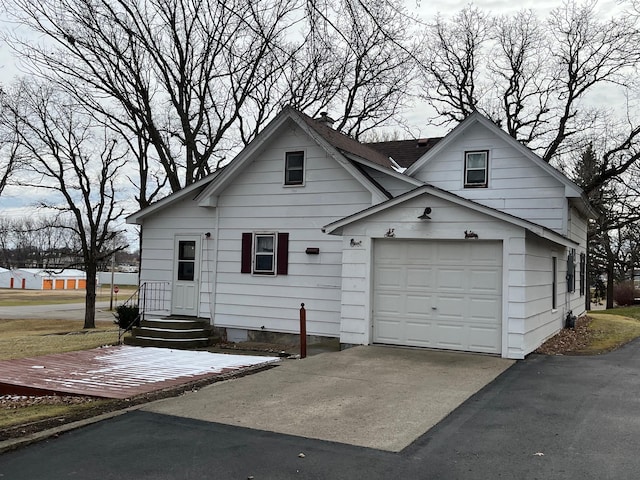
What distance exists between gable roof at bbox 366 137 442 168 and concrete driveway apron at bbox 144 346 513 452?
985 cm

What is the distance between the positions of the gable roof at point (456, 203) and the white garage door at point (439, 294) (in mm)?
657

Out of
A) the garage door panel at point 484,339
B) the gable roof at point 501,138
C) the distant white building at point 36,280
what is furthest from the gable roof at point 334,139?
the distant white building at point 36,280

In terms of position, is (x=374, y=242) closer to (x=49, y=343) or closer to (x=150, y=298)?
(x=150, y=298)

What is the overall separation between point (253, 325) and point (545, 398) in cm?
879

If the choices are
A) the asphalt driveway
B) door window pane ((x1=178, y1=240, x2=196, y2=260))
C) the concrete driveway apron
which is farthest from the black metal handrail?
the asphalt driveway

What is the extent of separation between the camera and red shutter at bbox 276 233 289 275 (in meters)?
14.7

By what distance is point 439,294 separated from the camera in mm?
11555

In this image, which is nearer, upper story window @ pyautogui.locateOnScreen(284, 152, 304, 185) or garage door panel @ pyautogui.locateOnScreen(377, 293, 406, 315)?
garage door panel @ pyautogui.locateOnScreen(377, 293, 406, 315)

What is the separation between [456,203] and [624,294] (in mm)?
34061

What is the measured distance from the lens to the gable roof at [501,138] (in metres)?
14.7

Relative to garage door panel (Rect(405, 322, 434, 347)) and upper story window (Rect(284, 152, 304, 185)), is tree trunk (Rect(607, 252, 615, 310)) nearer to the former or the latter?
upper story window (Rect(284, 152, 304, 185))

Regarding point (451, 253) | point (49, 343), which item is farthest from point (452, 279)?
point (49, 343)

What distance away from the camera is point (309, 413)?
6.93 meters

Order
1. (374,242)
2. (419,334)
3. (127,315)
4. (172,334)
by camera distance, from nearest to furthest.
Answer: (419,334)
(374,242)
(172,334)
(127,315)
